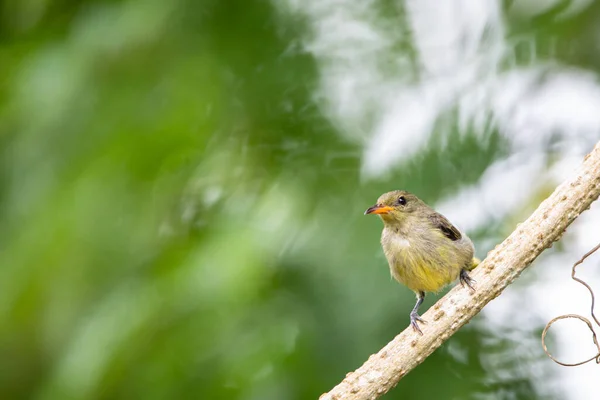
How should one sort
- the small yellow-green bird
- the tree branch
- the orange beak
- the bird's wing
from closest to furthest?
the tree branch
the small yellow-green bird
the bird's wing
the orange beak

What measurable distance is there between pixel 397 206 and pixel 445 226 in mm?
320

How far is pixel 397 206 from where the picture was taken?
5.02 meters

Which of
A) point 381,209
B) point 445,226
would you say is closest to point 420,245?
point 445,226

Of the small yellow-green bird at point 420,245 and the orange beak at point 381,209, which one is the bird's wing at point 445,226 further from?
the orange beak at point 381,209

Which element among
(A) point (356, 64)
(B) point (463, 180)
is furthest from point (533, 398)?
(A) point (356, 64)

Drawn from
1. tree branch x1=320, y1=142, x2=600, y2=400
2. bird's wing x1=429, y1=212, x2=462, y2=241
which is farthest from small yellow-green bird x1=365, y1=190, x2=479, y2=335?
tree branch x1=320, y1=142, x2=600, y2=400

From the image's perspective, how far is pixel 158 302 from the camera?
17.1 feet

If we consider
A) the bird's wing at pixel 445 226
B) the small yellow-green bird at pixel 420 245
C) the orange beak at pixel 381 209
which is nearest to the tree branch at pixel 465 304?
the small yellow-green bird at pixel 420 245

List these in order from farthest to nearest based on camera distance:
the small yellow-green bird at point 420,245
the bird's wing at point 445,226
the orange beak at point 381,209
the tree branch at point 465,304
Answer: the orange beak at point 381,209 → the bird's wing at point 445,226 → the small yellow-green bird at point 420,245 → the tree branch at point 465,304

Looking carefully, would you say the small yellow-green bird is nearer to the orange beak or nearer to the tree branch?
the orange beak

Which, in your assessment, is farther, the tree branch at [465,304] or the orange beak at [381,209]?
the orange beak at [381,209]

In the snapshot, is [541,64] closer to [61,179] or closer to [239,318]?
[239,318]

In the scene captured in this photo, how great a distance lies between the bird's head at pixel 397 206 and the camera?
16.3 ft

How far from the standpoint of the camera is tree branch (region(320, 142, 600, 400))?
316cm
